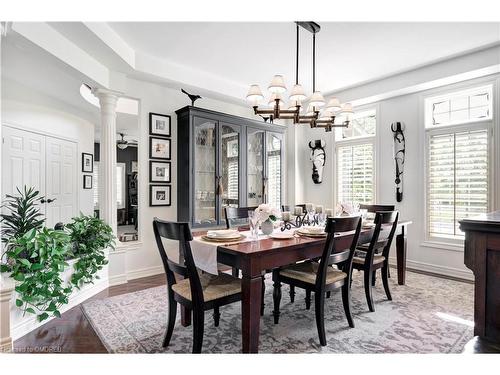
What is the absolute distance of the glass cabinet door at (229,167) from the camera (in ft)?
12.9

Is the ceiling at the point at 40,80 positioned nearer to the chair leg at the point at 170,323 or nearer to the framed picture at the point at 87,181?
the framed picture at the point at 87,181

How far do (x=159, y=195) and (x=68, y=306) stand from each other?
5.18ft

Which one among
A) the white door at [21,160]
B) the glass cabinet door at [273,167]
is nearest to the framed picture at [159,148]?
the glass cabinet door at [273,167]

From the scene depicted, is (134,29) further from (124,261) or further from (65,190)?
(65,190)

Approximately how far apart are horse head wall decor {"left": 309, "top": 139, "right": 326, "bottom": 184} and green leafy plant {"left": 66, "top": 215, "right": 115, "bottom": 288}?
341 cm

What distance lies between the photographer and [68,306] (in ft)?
8.50

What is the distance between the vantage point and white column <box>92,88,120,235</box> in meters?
3.24

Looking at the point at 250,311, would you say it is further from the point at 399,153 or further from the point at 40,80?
the point at 40,80

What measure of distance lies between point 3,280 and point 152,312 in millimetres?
1107

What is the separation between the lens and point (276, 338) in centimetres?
208

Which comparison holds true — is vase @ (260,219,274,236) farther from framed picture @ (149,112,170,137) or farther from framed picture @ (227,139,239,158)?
framed picture @ (149,112,170,137)

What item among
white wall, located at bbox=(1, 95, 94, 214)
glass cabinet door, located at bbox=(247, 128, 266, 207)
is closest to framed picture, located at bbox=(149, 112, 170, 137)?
glass cabinet door, located at bbox=(247, 128, 266, 207)
